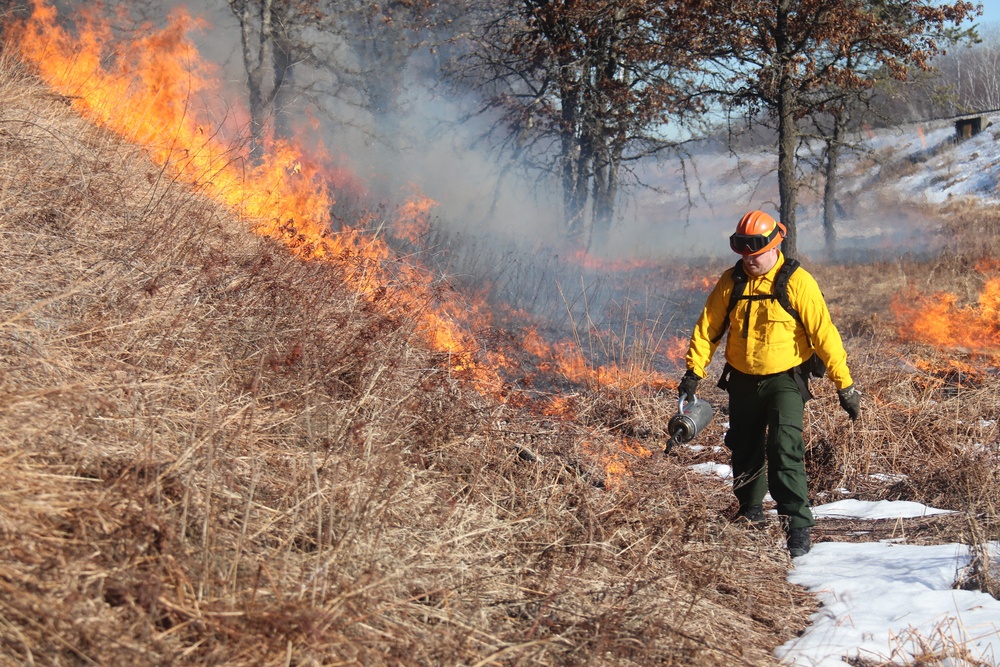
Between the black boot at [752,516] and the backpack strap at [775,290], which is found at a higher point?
the backpack strap at [775,290]

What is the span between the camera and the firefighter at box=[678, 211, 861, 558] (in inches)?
178

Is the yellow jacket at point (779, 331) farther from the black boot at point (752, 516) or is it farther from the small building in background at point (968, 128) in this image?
the small building in background at point (968, 128)

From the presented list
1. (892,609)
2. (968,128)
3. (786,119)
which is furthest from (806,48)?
(968,128)

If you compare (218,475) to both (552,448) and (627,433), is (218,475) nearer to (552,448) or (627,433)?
(552,448)

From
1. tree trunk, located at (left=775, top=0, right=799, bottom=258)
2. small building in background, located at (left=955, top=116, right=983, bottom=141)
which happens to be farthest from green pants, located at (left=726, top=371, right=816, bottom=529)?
small building in background, located at (left=955, top=116, right=983, bottom=141)

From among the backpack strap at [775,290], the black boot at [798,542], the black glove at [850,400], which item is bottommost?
the black boot at [798,542]

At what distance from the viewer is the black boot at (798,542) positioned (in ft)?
14.6

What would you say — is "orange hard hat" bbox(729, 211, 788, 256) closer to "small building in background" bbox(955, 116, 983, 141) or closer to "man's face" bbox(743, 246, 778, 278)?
"man's face" bbox(743, 246, 778, 278)

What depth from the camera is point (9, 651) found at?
6.55ft

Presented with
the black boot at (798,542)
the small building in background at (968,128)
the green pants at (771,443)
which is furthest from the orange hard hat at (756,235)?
the small building in background at (968,128)

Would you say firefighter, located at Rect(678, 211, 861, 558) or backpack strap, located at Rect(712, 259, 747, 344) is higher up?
backpack strap, located at Rect(712, 259, 747, 344)

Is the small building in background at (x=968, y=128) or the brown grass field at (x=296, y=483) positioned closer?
the brown grass field at (x=296, y=483)

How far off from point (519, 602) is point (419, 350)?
281 centimetres

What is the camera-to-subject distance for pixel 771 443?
464 cm
